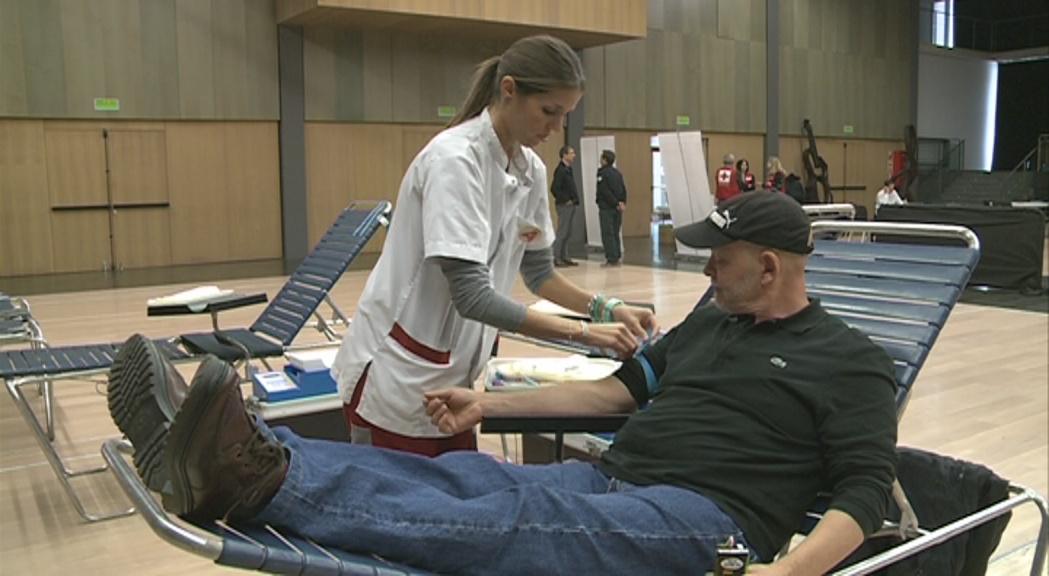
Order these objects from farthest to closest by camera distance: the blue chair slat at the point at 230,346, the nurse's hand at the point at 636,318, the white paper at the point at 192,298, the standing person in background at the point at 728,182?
1. the standing person in background at the point at 728,182
2. the white paper at the point at 192,298
3. the blue chair slat at the point at 230,346
4. the nurse's hand at the point at 636,318

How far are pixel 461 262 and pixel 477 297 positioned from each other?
8cm

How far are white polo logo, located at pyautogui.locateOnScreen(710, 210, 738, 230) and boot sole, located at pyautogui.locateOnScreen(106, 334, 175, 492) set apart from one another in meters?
1.04

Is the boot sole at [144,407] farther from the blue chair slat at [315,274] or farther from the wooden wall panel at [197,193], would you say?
the wooden wall panel at [197,193]

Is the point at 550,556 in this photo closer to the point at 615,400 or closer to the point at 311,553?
the point at 311,553

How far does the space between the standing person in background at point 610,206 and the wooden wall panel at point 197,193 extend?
Result: 16.2ft

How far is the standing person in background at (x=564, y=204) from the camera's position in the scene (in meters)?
11.1

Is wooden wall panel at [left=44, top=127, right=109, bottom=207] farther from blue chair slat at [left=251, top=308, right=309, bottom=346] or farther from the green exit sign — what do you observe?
blue chair slat at [left=251, top=308, right=309, bottom=346]

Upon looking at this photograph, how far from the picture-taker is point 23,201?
35.3 ft

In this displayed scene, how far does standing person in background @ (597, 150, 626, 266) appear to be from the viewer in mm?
11148

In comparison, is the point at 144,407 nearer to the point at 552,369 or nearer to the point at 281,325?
the point at 552,369

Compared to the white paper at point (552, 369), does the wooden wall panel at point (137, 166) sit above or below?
above

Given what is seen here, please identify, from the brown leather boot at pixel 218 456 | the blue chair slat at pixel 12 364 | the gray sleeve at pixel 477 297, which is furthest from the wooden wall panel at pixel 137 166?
the brown leather boot at pixel 218 456

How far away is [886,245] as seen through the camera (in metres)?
2.72

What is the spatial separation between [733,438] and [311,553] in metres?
0.83
